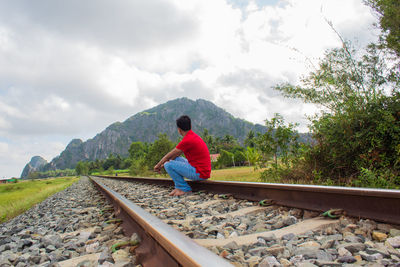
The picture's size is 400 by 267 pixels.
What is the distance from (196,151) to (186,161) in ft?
1.56

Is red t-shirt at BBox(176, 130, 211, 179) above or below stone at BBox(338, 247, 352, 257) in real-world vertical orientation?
above

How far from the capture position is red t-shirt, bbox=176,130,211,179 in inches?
183

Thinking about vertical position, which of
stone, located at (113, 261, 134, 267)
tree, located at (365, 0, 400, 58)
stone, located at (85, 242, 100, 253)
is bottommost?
stone, located at (85, 242, 100, 253)

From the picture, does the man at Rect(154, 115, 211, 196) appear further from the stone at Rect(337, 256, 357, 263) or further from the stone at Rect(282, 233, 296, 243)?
the stone at Rect(337, 256, 357, 263)

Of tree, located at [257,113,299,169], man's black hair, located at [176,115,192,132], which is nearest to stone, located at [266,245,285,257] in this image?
man's black hair, located at [176,115,192,132]

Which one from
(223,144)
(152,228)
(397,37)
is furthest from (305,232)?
(223,144)

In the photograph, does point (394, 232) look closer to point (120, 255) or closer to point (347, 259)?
point (347, 259)

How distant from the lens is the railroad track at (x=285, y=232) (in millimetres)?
1354

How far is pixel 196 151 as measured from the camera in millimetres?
4809

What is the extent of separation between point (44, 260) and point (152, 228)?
1111mm

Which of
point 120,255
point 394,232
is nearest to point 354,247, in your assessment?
point 394,232

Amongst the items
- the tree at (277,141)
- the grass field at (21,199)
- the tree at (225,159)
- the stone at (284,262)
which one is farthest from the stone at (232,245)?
the tree at (225,159)

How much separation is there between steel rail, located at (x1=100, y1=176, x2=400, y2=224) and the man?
1.36 meters

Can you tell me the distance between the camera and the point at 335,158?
5223 mm
